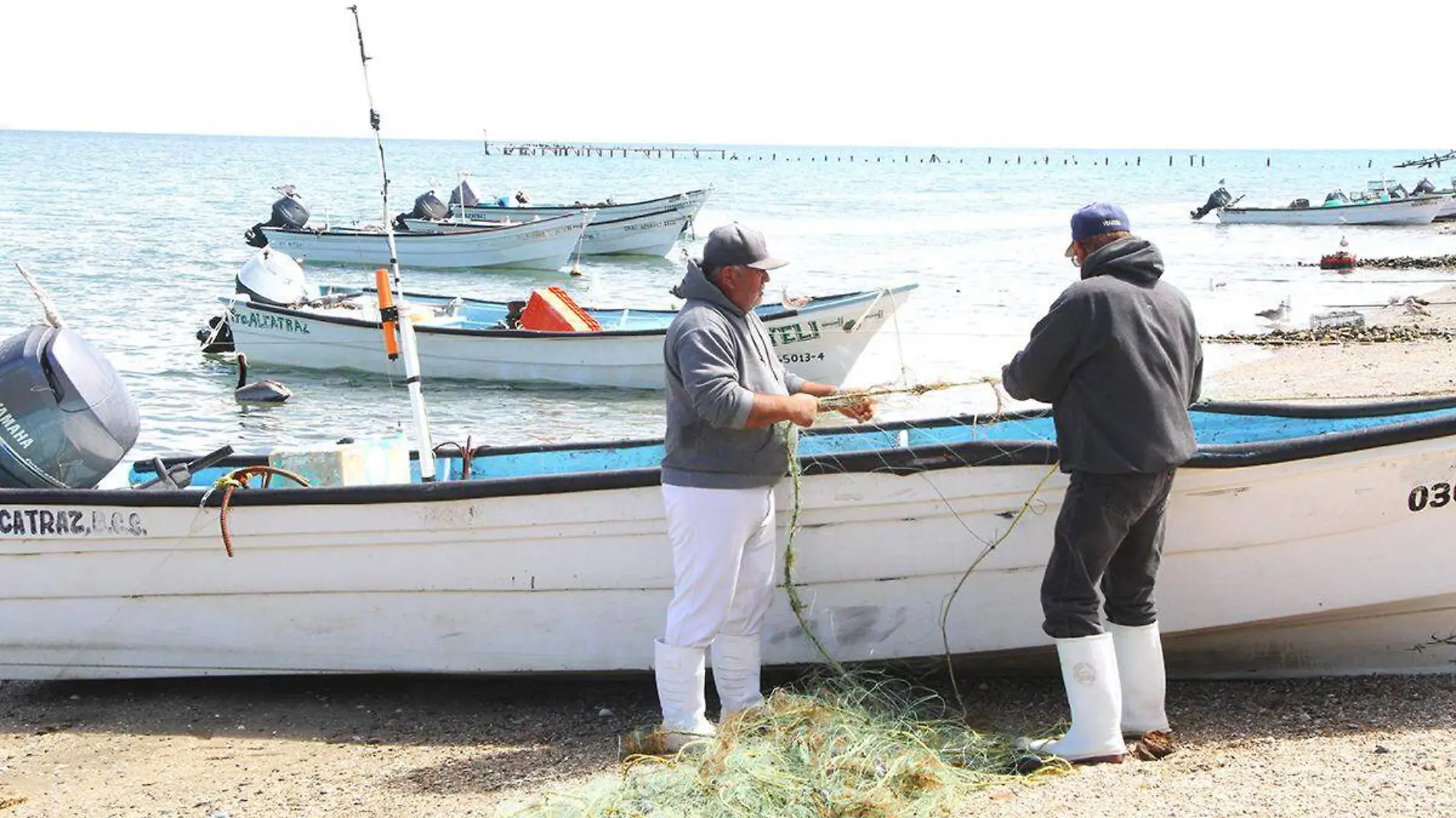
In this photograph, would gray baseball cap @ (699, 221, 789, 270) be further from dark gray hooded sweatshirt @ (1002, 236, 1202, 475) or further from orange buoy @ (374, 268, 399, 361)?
orange buoy @ (374, 268, 399, 361)

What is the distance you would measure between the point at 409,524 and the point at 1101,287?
3.11 m

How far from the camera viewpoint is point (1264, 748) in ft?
15.9

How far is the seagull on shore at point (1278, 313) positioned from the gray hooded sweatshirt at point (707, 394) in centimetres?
1668

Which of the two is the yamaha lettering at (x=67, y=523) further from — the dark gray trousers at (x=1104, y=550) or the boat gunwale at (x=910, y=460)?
the dark gray trousers at (x=1104, y=550)

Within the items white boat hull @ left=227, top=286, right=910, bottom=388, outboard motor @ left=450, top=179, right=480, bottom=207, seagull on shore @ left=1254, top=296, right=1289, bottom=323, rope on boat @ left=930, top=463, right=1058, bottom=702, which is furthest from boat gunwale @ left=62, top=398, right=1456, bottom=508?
outboard motor @ left=450, top=179, right=480, bottom=207

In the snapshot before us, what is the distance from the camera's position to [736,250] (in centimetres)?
478

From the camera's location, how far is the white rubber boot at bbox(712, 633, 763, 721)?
5.20 m

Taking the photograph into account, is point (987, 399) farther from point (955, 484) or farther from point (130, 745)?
Answer: point (130, 745)

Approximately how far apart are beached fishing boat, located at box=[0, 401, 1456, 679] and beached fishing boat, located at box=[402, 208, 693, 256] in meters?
28.9

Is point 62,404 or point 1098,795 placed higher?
point 62,404

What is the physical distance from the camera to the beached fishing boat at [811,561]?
210 inches

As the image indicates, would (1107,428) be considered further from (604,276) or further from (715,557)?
(604,276)

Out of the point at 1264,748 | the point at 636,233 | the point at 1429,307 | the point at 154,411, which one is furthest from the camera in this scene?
the point at 636,233

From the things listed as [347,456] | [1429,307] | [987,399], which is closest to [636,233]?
[1429,307]
